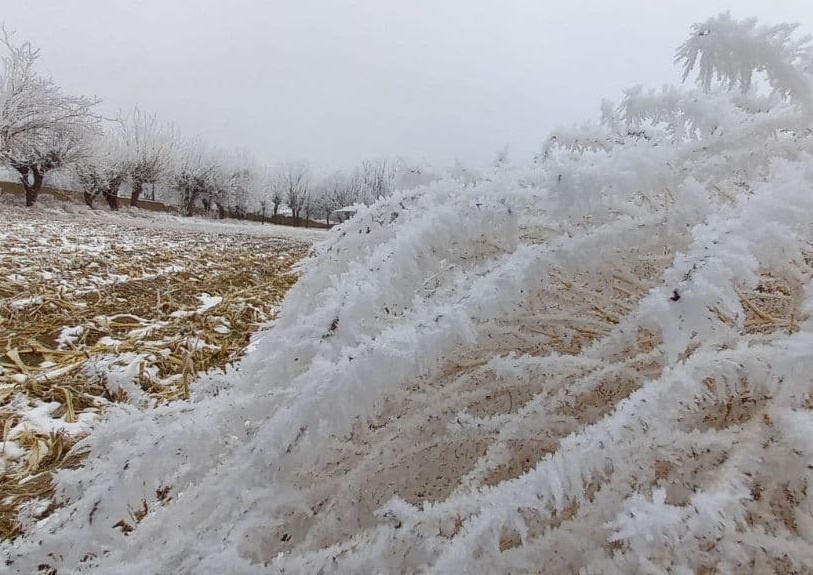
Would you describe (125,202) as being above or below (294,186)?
below

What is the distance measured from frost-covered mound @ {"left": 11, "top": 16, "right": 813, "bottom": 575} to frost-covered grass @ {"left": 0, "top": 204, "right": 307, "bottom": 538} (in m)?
0.50

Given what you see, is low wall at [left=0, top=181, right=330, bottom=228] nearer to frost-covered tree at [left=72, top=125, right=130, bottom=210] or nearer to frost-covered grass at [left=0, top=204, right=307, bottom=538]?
frost-covered tree at [left=72, top=125, right=130, bottom=210]

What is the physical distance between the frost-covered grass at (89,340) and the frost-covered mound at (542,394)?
499mm

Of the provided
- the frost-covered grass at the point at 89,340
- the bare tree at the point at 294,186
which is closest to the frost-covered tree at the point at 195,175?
the bare tree at the point at 294,186

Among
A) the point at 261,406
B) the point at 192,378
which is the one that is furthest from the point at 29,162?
the point at 261,406

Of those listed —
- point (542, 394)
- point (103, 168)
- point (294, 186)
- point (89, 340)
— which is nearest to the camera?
point (542, 394)

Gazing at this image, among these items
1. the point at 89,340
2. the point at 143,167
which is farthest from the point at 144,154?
the point at 89,340

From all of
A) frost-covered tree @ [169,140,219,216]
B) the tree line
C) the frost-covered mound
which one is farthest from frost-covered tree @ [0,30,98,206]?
the frost-covered mound

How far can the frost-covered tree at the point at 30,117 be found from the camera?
20.5 m

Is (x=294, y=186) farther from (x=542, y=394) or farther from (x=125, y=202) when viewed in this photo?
(x=542, y=394)

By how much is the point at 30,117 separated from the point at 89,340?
2274 cm

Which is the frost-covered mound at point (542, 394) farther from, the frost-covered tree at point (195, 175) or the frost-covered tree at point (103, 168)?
the frost-covered tree at point (195, 175)

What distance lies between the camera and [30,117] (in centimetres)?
2080

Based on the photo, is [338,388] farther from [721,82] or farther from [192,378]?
[192,378]
